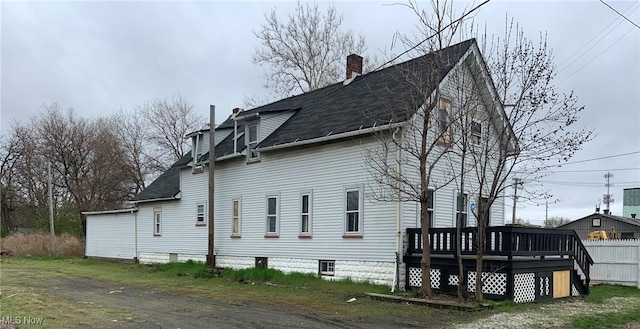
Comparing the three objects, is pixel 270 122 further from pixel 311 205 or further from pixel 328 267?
pixel 328 267

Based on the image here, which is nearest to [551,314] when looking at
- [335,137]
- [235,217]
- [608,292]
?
[608,292]

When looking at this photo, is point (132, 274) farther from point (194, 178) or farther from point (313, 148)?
point (313, 148)

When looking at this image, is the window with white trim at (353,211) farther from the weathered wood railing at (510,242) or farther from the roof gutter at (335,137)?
the weathered wood railing at (510,242)

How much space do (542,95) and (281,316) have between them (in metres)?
7.80

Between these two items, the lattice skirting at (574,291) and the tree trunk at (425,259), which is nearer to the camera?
the tree trunk at (425,259)

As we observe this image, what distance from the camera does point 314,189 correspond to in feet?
59.0

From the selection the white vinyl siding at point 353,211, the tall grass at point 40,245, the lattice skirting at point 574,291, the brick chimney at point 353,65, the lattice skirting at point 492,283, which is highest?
the brick chimney at point 353,65

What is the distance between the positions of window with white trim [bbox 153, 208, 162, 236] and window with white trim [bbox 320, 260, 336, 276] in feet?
40.7

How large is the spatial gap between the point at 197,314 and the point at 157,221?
17.3m

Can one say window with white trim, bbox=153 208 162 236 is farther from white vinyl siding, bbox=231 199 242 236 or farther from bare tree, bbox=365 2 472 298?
bare tree, bbox=365 2 472 298

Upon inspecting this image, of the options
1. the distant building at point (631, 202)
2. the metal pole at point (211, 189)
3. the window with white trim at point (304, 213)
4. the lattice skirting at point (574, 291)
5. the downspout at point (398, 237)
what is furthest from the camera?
the distant building at point (631, 202)

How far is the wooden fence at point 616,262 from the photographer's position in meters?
18.4

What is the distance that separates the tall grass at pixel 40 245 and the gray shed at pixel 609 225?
122 ft

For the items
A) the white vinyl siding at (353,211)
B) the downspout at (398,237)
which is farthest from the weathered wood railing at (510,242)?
the white vinyl siding at (353,211)
